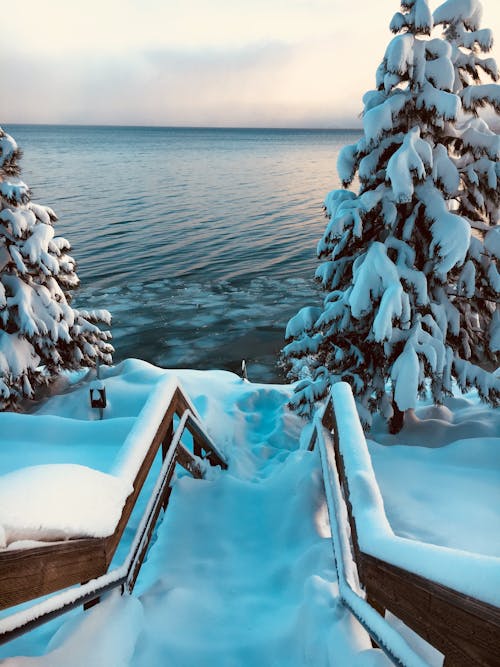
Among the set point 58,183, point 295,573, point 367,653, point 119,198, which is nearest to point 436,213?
point 295,573

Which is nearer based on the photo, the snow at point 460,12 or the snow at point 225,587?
the snow at point 225,587

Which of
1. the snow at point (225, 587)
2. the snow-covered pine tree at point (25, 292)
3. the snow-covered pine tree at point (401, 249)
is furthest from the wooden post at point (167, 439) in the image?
the snow-covered pine tree at point (25, 292)

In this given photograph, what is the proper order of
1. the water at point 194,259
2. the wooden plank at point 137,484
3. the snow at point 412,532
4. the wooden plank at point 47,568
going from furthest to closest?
the water at point 194,259
the wooden plank at point 137,484
the wooden plank at point 47,568
the snow at point 412,532

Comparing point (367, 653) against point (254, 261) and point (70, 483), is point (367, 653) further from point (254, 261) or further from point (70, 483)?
point (254, 261)

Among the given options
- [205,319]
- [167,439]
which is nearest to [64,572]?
[167,439]

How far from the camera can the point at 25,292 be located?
9.45m

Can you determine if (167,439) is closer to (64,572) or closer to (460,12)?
(64,572)

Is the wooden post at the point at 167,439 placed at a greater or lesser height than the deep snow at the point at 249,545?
greater

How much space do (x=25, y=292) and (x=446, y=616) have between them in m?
9.62

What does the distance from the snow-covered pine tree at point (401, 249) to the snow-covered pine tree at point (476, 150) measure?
23 centimetres

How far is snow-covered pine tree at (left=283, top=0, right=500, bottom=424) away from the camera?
6.40 m

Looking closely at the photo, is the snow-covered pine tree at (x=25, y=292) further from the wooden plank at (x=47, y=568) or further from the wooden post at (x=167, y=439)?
the wooden plank at (x=47, y=568)

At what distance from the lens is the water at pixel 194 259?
20469mm

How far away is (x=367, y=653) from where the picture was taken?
219cm
